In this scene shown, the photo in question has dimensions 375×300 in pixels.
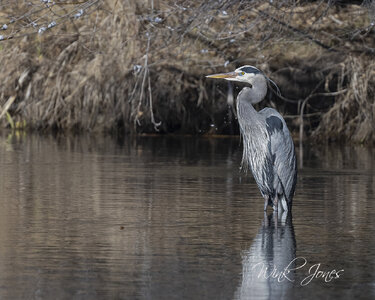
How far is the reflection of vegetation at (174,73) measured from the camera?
72.7 ft

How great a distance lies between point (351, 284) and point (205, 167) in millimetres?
9480

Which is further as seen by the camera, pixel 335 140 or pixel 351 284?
pixel 335 140

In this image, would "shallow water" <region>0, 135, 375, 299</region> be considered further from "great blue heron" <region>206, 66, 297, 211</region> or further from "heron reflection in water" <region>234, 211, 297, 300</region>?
"great blue heron" <region>206, 66, 297, 211</region>

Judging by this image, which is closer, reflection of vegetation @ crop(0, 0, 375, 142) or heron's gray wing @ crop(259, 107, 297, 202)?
heron's gray wing @ crop(259, 107, 297, 202)

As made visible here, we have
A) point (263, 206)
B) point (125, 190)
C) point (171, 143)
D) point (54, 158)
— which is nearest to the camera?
point (263, 206)

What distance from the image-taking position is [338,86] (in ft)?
74.0

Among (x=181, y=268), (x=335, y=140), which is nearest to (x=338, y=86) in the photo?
(x=335, y=140)

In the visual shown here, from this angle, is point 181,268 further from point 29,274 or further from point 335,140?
point 335,140

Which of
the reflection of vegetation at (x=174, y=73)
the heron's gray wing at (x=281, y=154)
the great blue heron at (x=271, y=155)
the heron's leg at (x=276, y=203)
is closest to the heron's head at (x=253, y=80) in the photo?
the great blue heron at (x=271, y=155)

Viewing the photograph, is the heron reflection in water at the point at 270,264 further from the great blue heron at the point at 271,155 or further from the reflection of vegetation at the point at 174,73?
the reflection of vegetation at the point at 174,73
